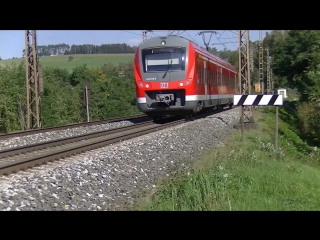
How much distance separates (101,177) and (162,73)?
34.7 feet

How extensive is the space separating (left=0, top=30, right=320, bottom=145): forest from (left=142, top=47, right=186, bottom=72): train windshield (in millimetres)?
8646

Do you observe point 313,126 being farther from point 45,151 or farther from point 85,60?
point 85,60

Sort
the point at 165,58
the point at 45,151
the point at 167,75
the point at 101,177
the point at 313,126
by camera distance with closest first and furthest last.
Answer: the point at 101,177, the point at 45,151, the point at 167,75, the point at 165,58, the point at 313,126

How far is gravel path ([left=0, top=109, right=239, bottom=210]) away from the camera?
7098 millimetres

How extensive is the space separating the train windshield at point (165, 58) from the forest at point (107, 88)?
8.65 meters

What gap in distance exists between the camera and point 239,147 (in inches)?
523

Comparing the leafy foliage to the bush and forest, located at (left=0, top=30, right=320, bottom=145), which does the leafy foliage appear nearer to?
forest, located at (left=0, top=30, right=320, bottom=145)

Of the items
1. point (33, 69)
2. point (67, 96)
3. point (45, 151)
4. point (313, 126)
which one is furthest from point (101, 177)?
point (67, 96)

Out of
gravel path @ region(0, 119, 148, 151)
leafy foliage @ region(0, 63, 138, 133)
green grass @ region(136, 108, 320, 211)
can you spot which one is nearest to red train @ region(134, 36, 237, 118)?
gravel path @ region(0, 119, 148, 151)

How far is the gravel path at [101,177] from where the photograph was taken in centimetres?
710

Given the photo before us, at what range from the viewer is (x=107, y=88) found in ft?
225

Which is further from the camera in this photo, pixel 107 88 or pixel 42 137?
pixel 107 88

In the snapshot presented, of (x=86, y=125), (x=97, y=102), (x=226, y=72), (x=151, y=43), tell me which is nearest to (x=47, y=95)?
(x=97, y=102)
